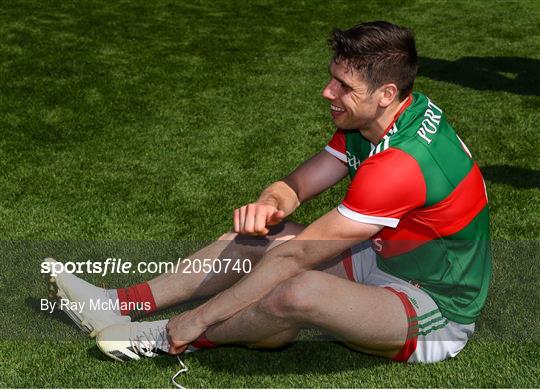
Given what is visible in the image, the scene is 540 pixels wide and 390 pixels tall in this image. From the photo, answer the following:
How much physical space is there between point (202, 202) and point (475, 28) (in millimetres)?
7168

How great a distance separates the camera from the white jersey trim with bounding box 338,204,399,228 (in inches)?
123

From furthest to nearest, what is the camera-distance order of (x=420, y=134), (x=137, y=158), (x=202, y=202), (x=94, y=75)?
(x=94, y=75)
(x=137, y=158)
(x=202, y=202)
(x=420, y=134)

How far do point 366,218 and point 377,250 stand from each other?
0.50 m

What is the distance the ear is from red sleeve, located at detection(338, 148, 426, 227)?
0.25 metres

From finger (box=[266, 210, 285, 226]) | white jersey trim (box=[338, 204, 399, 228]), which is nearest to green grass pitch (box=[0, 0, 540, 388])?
finger (box=[266, 210, 285, 226])

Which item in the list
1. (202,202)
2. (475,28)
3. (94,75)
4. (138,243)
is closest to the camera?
(138,243)

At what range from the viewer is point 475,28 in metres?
11.5

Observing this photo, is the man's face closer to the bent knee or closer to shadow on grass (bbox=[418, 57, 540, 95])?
the bent knee

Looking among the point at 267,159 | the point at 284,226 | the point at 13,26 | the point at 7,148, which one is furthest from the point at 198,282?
the point at 13,26

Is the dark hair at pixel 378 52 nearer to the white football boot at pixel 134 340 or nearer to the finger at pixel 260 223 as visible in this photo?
the finger at pixel 260 223

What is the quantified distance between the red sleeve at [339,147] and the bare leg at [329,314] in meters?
0.80

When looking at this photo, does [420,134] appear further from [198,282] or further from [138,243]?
[138,243]

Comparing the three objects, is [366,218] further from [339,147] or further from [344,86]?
[339,147]

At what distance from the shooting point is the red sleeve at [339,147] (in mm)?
3910
